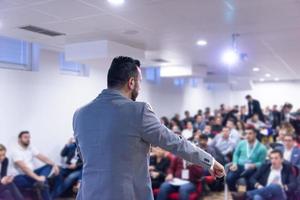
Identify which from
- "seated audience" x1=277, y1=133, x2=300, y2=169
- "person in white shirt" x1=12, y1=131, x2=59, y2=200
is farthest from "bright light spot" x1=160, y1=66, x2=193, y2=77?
"person in white shirt" x1=12, y1=131, x2=59, y2=200

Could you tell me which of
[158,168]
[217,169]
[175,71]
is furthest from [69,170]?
[217,169]

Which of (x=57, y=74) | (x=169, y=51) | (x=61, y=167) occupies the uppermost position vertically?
(x=169, y=51)

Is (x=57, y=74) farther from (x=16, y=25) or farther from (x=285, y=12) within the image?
(x=285, y=12)

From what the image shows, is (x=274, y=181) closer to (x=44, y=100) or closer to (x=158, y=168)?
(x=158, y=168)

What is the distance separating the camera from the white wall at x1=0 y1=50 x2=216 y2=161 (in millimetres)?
5488

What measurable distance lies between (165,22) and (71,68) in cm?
304

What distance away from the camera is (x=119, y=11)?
3.77 m

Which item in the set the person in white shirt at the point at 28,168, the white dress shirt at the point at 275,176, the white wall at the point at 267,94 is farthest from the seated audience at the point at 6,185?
the white wall at the point at 267,94

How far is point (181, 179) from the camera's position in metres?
4.86

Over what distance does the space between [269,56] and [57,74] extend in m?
4.25

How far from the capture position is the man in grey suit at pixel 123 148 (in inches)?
51.8

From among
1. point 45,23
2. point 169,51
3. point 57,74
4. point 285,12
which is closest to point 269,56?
point 169,51

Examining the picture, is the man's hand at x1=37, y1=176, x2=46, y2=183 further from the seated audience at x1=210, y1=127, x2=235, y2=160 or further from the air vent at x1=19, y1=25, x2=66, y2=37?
the seated audience at x1=210, y1=127, x2=235, y2=160

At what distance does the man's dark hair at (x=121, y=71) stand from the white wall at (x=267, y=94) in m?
13.4
